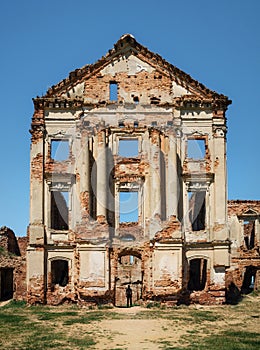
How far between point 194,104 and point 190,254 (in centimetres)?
642

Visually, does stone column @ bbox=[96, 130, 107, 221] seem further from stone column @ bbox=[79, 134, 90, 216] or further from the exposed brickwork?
Answer: stone column @ bbox=[79, 134, 90, 216]

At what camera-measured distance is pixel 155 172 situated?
22766mm

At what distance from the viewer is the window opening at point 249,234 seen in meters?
30.9

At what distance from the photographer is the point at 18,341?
13312mm

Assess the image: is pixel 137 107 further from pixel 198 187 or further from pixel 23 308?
pixel 23 308

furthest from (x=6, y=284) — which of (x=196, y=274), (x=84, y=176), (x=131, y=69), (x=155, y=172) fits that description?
(x=131, y=69)

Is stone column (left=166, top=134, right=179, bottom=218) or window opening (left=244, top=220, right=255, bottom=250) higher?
stone column (left=166, top=134, right=179, bottom=218)

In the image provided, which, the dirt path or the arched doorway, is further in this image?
the arched doorway

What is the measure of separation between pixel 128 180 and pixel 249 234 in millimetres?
11214

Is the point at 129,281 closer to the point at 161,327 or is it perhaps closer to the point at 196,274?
the point at 196,274

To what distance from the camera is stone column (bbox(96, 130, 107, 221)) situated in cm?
2242

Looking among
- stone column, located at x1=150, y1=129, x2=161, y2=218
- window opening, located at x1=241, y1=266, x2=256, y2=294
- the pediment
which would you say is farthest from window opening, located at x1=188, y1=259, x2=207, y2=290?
stone column, located at x1=150, y1=129, x2=161, y2=218

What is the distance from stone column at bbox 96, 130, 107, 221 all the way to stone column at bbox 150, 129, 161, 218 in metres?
1.95

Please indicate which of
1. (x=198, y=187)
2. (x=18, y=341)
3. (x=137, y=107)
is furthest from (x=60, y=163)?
(x=18, y=341)
